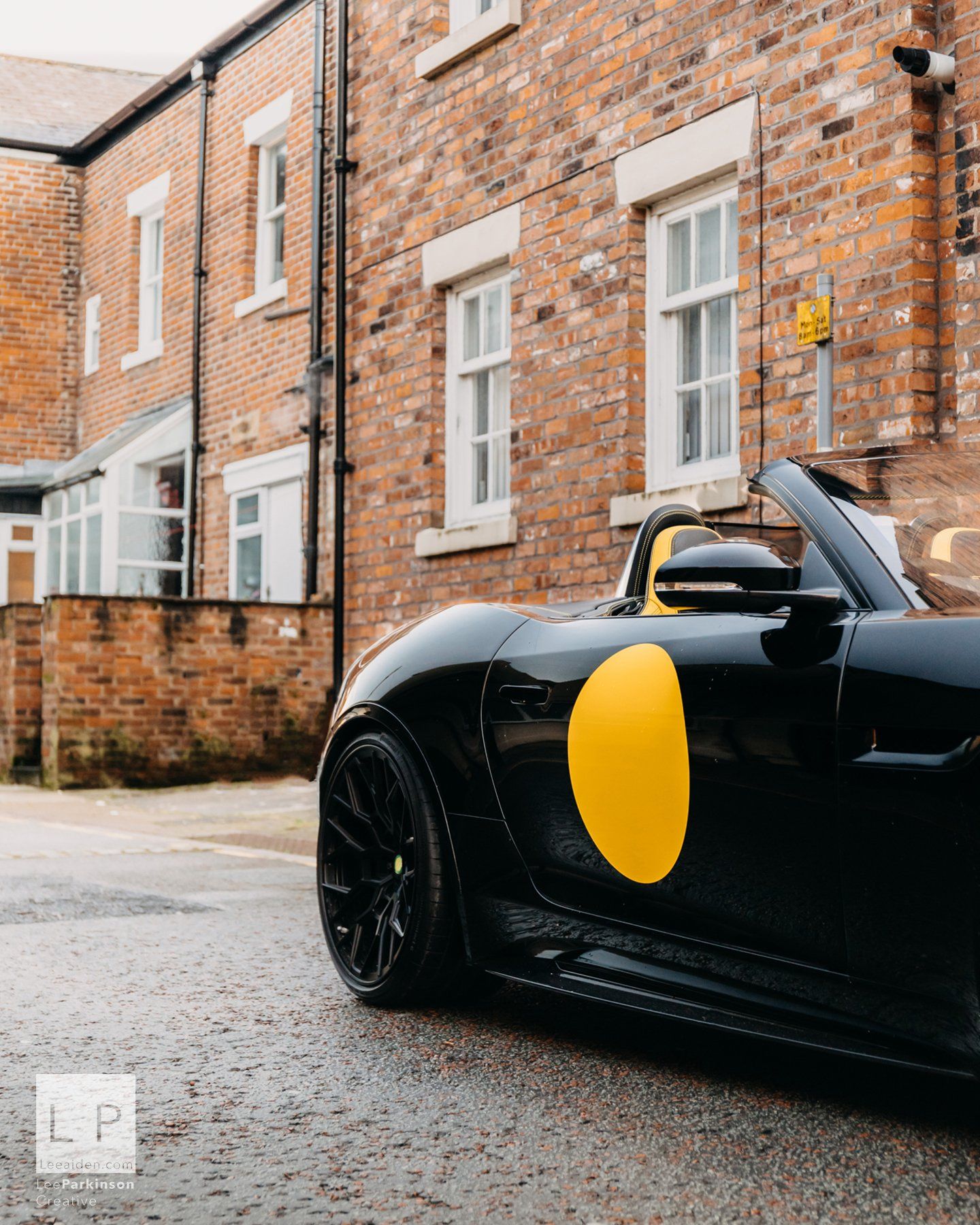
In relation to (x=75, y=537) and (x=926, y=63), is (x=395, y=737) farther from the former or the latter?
(x=75, y=537)

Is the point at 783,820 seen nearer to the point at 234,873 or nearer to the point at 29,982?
the point at 29,982

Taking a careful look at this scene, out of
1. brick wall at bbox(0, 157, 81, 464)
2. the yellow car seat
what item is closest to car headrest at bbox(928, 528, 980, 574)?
the yellow car seat

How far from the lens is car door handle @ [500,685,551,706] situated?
3.77 metres

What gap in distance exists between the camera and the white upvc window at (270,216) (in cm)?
1552

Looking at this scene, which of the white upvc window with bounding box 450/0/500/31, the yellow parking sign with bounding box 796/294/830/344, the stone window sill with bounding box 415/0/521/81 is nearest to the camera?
the yellow parking sign with bounding box 796/294/830/344

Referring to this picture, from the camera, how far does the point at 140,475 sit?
57.3 ft

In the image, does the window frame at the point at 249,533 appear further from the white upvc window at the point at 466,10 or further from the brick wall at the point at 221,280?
the white upvc window at the point at 466,10

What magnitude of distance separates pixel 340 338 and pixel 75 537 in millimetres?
8026

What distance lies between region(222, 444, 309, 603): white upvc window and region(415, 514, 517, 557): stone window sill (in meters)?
3.52

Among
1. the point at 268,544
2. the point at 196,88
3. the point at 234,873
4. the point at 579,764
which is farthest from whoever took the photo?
the point at 196,88

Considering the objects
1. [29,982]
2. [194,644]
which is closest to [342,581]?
[194,644]

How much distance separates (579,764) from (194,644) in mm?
9891

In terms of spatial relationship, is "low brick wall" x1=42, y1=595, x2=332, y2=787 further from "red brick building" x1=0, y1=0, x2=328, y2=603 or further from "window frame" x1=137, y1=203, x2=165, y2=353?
"window frame" x1=137, y1=203, x2=165, y2=353

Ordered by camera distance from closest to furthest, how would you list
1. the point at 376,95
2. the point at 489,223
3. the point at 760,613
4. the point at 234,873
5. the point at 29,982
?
the point at 760,613, the point at 29,982, the point at 234,873, the point at 489,223, the point at 376,95
